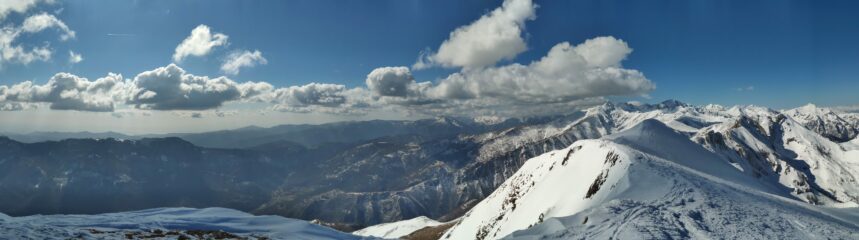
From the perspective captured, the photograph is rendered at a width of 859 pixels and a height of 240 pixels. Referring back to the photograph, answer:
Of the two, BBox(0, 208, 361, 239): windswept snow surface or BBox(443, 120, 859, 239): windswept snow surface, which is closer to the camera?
BBox(0, 208, 361, 239): windswept snow surface

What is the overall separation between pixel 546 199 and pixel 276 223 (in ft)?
201

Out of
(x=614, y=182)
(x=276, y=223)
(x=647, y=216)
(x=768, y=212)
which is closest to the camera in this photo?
(x=647, y=216)

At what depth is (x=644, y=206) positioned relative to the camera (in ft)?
143

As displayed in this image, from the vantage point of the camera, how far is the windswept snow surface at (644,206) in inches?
1414

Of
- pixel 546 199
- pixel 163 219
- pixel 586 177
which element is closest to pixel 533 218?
pixel 546 199

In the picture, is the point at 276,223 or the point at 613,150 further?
the point at 613,150

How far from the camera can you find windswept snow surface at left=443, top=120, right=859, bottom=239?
118 feet

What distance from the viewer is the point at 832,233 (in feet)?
118

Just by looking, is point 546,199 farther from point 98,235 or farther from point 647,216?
point 98,235

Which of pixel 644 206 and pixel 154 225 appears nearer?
pixel 644 206

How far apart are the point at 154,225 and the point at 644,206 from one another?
5103 centimetres

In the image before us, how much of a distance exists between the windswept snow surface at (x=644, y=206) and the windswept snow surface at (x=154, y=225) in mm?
25687

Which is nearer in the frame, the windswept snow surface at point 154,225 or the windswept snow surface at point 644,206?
the windswept snow surface at point 154,225

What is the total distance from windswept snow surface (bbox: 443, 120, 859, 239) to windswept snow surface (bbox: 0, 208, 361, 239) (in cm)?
2569
